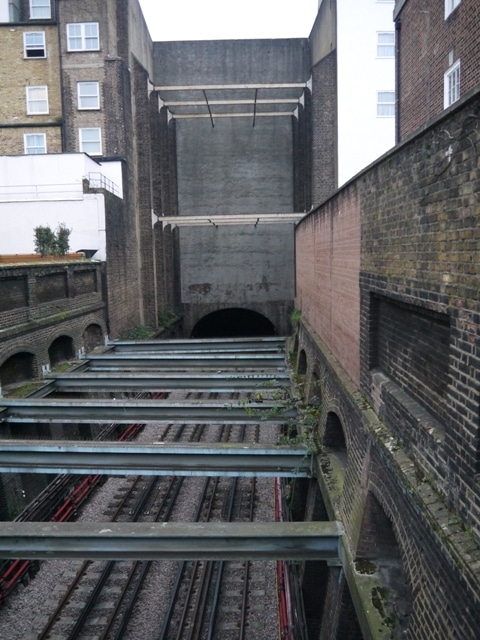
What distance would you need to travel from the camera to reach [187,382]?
1116 cm

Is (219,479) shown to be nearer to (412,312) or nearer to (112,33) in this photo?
(412,312)

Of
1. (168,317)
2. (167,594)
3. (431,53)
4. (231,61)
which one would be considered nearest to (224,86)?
(231,61)

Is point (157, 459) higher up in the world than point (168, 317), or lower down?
lower down

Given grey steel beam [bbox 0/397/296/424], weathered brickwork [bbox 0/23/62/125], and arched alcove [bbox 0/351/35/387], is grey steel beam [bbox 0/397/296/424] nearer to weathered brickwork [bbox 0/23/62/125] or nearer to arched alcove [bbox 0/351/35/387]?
arched alcove [bbox 0/351/35/387]

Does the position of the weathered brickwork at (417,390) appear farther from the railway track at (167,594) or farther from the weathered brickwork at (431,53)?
the weathered brickwork at (431,53)

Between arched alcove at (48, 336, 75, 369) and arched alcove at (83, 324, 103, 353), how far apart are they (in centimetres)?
88

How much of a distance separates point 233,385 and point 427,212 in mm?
7318

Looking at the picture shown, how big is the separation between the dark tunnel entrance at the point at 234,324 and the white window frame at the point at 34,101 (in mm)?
12976

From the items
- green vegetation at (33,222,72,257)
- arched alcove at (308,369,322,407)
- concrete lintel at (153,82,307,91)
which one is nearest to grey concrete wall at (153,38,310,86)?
concrete lintel at (153,82,307,91)

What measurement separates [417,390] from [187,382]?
6.99 m

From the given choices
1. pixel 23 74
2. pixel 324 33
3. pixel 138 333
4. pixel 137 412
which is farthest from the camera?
pixel 324 33

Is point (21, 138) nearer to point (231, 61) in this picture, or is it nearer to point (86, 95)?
point (86, 95)

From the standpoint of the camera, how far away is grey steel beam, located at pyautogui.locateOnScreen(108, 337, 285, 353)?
1502cm

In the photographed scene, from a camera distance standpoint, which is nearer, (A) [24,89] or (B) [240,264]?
(A) [24,89]
